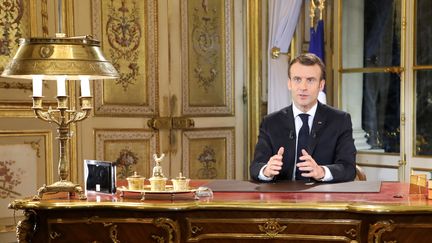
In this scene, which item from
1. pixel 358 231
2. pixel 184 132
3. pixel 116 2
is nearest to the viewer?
pixel 358 231

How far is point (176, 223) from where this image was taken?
2.86m

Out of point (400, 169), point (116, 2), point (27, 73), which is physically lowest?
point (400, 169)

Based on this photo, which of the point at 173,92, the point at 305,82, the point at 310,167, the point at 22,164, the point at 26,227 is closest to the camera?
the point at 26,227

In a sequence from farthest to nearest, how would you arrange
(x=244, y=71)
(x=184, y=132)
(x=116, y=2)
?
(x=244, y=71), (x=184, y=132), (x=116, y=2)

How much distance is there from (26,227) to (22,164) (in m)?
2.44

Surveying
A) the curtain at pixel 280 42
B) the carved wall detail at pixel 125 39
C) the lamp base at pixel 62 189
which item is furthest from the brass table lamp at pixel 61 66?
the curtain at pixel 280 42

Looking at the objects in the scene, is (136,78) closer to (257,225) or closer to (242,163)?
(242,163)

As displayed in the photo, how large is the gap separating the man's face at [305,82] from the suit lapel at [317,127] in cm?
9

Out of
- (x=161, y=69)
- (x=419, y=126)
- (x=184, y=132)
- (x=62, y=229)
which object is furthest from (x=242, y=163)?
(x=62, y=229)

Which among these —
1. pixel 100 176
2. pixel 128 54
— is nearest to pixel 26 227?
pixel 100 176

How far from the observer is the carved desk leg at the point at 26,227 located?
9.68 feet

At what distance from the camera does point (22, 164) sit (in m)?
5.32

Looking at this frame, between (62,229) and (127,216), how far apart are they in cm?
30

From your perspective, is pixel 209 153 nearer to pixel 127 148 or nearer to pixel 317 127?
pixel 127 148
